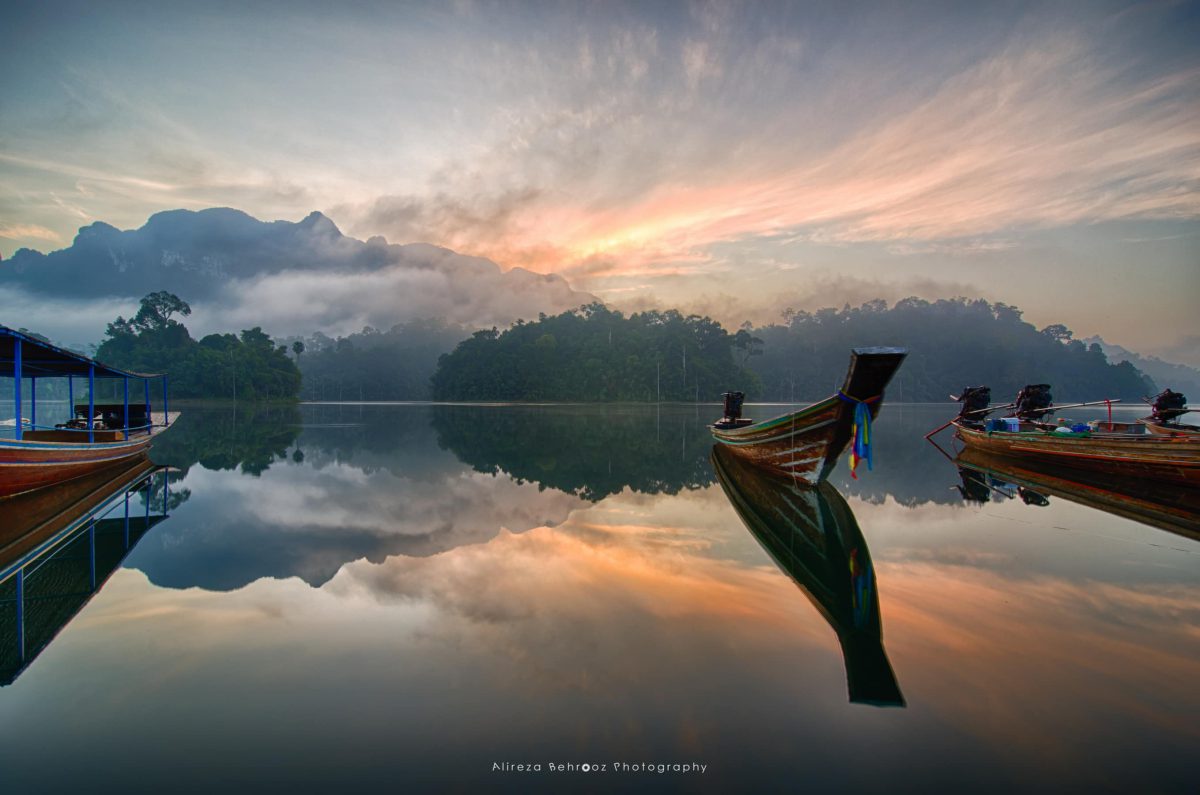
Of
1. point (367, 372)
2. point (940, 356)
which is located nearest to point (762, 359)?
point (940, 356)

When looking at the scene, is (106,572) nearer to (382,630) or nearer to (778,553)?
(382,630)

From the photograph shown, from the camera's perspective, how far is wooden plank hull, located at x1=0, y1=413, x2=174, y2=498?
904 cm

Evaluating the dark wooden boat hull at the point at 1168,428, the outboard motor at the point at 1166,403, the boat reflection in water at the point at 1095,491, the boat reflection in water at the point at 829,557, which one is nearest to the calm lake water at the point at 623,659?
the boat reflection in water at the point at 829,557

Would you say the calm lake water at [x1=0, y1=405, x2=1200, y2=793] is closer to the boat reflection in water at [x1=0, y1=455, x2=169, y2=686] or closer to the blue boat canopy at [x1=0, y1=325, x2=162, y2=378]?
the boat reflection in water at [x1=0, y1=455, x2=169, y2=686]

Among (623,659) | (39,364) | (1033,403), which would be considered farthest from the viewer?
(1033,403)

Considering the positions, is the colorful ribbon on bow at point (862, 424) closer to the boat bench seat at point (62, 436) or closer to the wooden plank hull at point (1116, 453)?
the wooden plank hull at point (1116, 453)

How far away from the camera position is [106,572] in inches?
223

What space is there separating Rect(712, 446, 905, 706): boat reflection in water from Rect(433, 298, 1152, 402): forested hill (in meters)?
59.5

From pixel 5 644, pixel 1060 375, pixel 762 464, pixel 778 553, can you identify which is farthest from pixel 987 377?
pixel 5 644

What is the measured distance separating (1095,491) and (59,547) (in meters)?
15.5

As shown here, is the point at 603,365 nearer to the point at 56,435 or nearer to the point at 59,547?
the point at 56,435

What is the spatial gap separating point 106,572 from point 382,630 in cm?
354

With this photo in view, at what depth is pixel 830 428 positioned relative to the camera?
9.38 meters

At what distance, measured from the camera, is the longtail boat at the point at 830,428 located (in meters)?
8.32
